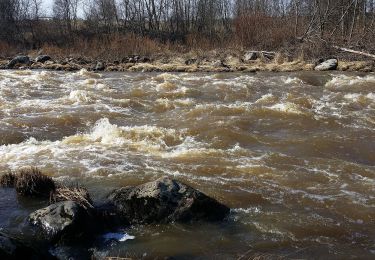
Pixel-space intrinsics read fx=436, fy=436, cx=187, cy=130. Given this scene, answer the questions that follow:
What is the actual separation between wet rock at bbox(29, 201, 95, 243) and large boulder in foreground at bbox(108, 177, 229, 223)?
64 cm

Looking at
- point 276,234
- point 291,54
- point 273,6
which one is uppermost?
point 273,6

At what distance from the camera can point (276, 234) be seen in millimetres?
6336

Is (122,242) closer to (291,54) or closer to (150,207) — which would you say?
(150,207)

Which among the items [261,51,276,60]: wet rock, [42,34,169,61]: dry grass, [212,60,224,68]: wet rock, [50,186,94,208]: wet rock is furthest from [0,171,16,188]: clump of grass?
[42,34,169,61]: dry grass

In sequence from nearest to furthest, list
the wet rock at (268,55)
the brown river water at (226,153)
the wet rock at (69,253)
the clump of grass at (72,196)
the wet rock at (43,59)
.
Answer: the wet rock at (69,253) → the brown river water at (226,153) → the clump of grass at (72,196) → the wet rock at (268,55) → the wet rock at (43,59)

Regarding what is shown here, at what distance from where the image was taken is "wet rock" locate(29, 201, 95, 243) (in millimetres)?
5922

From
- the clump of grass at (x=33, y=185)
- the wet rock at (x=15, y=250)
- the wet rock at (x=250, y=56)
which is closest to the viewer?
the wet rock at (x=15, y=250)

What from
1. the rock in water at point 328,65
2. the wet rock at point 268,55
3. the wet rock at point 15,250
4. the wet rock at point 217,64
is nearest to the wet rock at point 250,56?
the wet rock at point 268,55

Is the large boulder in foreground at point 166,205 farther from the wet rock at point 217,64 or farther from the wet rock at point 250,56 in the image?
the wet rock at point 250,56

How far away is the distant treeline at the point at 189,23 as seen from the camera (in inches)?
1289

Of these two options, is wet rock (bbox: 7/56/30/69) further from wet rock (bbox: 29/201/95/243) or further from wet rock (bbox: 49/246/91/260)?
wet rock (bbox: 49/246/91/260)

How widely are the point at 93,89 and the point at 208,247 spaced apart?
595 inches

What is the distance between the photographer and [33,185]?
732 centimetres

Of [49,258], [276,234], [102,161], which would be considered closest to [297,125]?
[102,161]
